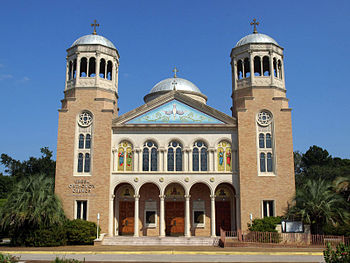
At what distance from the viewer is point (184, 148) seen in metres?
33.2

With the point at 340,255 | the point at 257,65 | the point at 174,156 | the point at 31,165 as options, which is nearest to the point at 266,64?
the point at 257,65

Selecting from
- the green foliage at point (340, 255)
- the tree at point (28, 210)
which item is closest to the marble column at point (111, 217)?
the tree at point (28, 210)

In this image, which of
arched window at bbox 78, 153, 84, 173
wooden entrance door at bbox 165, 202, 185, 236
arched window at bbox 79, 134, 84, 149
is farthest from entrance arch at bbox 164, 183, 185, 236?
arched window at bbox 79, 134, 84, 149

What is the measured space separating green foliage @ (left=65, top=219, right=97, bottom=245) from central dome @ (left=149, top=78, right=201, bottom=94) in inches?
816

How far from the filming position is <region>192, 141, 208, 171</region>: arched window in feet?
108

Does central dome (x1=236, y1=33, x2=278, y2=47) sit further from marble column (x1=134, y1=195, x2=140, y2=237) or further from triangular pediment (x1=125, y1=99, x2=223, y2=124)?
marble column (x1=134, y1=195, x2=140, y2=237)

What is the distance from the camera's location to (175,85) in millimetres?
44906

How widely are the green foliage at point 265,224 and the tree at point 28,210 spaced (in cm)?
1527

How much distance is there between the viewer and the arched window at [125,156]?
33.1 metres

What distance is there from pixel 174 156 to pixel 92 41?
1388cm

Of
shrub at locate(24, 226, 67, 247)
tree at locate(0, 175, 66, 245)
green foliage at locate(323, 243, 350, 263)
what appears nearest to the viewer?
green foliage at locate(323, 243, 350, 263)

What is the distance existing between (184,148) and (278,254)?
13.4 metres

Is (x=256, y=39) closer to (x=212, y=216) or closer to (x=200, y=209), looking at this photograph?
(x=200, y=209)

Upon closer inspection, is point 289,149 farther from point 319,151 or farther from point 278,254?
point 319,151
